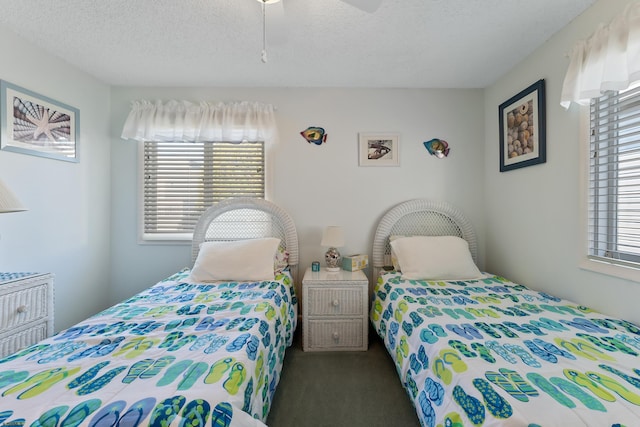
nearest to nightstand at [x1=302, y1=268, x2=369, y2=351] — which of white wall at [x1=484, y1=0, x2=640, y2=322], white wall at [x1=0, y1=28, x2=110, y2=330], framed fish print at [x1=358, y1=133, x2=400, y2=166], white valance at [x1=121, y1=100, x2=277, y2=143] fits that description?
framed fish print at [x1=358, y1=133, x2=400, y2=166]

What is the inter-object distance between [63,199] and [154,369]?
202cm

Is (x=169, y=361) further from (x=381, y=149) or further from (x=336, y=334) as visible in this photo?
(x=381, y=149)

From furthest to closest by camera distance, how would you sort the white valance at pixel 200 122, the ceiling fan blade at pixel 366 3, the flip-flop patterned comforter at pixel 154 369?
the white valance at pixel 200 122 → the ceiling fan blade at pixel 366 3 → the flip-flop patterned comforter at pixel 154 369

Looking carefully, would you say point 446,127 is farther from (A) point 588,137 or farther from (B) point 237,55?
(B) point 237,55

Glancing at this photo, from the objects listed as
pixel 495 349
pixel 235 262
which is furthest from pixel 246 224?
pixel 495 349

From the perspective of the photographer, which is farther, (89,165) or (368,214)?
(368,214)

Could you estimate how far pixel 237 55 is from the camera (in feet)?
6.81

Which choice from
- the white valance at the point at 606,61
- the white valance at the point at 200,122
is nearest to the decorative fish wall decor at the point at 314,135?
the white valance at the point at 200,122

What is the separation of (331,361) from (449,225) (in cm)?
163

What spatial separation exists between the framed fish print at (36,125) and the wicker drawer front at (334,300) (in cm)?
228

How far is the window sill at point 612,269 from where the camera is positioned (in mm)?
1380

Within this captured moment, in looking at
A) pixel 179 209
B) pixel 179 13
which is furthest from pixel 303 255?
pixel 179 13

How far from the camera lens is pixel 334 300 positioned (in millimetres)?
2180

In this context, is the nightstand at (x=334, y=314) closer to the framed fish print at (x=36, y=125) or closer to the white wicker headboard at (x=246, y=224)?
the white wicker headboard at (x=246, y=224)
